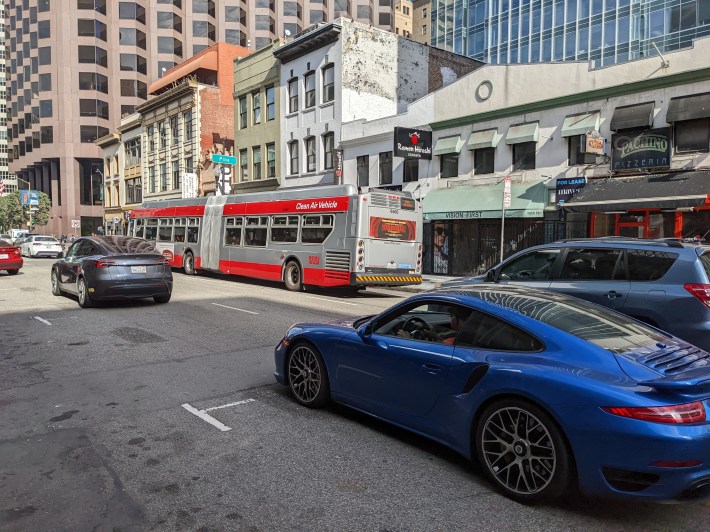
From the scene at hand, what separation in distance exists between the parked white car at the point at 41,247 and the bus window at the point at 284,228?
1053 inches

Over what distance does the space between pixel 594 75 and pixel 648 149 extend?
3.33 metres

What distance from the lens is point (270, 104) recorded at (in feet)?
108

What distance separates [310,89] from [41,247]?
2211 cm

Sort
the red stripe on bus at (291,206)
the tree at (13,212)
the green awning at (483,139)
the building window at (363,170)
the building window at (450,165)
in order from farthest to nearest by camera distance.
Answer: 1. the tree at (13,212)
2. the building window at (363,170)
3. the building window at (450,165)
4. the green awning at (483,139)
5. the red stripe on bus at (291,206)

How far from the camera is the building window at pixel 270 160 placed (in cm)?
3291

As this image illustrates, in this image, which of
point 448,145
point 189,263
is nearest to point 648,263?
point 448,145

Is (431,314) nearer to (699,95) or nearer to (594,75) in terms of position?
(699,95)

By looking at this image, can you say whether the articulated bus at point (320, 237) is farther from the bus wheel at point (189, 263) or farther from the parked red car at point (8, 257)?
the parked red car at point (8, 257)

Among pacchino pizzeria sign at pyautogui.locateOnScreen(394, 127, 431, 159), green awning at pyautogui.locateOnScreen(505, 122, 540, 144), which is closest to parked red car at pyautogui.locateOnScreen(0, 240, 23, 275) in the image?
pacchino pizzeria sign at pyautogui.locateOnScreen(394, 127, 431, 159)

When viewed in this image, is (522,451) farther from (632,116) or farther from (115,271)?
(632,116)

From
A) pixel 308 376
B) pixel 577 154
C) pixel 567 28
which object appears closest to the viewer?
pixel 308 376

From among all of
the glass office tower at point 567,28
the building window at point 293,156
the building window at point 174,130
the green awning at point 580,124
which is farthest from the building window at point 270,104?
the glass office tower at point 567,28

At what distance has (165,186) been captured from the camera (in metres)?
45.3

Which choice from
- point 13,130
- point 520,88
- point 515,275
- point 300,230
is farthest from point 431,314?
point 13,130
